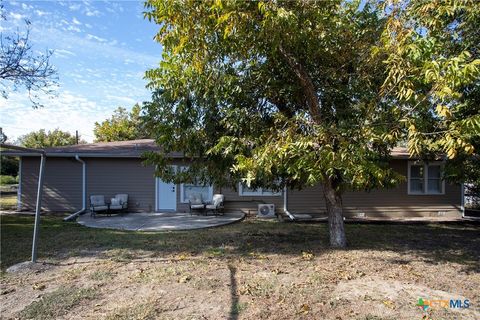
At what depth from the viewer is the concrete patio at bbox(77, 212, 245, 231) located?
1018 centimetres

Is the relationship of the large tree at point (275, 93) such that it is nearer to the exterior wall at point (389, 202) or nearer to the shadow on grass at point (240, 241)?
the shadow on grass at point (240, 241)

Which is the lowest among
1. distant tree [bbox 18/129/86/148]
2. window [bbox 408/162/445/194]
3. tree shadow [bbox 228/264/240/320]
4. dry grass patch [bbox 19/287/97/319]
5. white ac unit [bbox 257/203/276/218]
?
dry grass patch [bbox 19/287/97/319]

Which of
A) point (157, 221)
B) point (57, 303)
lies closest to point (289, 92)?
point (57, 303)

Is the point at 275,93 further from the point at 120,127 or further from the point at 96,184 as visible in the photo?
the point at 120,127

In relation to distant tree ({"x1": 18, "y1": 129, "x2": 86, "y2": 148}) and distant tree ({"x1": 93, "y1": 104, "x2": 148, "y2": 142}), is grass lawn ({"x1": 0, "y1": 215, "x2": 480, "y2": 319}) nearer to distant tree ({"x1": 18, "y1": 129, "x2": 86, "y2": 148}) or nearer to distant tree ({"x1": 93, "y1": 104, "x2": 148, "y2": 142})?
distant tree ({"x1": 93, "y1": 104, "x2": 148, "y2": 142})

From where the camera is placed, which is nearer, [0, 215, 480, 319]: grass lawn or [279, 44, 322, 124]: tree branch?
[0, 215, 480, 319]: grass lawn

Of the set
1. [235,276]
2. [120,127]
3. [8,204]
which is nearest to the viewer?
[235,276]

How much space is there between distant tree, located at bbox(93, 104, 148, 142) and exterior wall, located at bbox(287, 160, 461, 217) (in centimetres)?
2365

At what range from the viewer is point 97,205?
41.5ft

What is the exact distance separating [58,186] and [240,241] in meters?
9.26

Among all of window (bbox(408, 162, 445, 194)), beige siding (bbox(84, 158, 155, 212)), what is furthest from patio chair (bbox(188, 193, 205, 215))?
window (bbox(408, 162, 445, 194))

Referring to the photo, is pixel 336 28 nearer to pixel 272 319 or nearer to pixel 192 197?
pixel 272 319

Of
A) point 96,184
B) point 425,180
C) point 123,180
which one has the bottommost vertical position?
point 96,184

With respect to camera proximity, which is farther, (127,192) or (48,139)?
(48,139)
